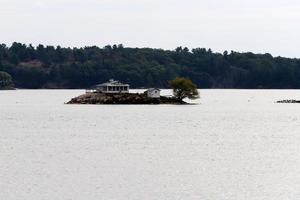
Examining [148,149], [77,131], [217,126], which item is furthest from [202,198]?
[217,126]

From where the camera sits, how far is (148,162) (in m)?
69.2

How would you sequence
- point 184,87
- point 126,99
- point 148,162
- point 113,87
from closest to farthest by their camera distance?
point 148,162
point 184,87
point 113,87
point 126,99

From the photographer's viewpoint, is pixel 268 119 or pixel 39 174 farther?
pixel 268 119

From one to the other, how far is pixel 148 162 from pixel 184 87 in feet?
285

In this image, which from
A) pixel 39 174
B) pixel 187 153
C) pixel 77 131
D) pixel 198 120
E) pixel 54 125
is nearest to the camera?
pixel 39 174

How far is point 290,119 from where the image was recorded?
143500 mm

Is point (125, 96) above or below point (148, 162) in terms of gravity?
above

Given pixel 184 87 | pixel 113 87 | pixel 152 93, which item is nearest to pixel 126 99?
pixel 113 87

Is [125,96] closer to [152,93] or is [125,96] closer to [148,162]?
[152,93]

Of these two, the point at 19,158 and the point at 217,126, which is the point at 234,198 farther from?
the point at 217,126

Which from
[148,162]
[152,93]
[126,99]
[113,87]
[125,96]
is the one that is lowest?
[148,162]

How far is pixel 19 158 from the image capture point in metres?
71.2

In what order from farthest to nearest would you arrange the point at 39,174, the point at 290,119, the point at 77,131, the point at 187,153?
the point at 290,119 → the point at 77,131 → the point at 187,153 → the point at 39,174

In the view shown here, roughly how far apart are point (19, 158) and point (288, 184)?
24.3 meters
